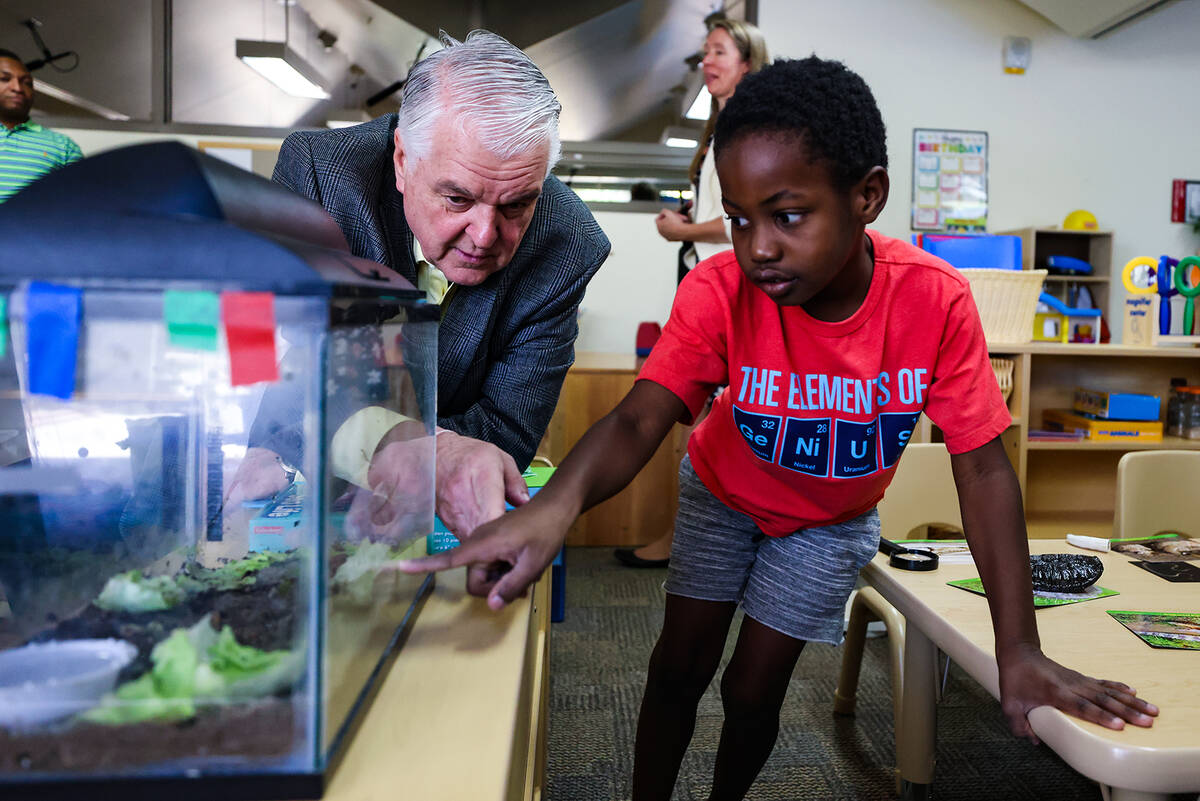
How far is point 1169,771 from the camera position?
627 millimetres

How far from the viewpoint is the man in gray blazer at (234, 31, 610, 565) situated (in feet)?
3.00

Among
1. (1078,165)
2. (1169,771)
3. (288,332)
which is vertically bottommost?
(1169,771)

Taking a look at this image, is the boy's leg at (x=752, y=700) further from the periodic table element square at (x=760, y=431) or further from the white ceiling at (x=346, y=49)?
the white ceiling at (x=346, y=49)

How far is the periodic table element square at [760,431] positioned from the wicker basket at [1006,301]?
70.3 inches

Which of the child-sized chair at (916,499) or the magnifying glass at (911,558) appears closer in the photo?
the magnifying glass at (911,558)

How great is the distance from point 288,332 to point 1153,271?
3.20 metres

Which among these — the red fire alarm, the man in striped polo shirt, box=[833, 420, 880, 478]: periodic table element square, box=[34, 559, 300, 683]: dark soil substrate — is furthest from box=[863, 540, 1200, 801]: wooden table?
the red fire alarm

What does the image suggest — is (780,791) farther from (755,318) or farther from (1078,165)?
(1078,165)

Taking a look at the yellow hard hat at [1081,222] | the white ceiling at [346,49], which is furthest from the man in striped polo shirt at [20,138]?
the yellow hard hat at [1081,222]

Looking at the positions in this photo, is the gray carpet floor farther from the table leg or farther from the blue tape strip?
the blue tape strip

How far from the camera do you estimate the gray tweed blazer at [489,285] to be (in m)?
1.08

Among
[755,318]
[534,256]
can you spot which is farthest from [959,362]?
[534,256]

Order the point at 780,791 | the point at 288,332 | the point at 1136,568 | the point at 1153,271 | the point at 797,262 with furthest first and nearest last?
the point at 1153,271
the point at 780,791
the point at 1136,568
the point at 797,262
the point at 288,332

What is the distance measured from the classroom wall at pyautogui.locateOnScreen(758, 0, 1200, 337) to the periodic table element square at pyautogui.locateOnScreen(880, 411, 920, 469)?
3.48m
